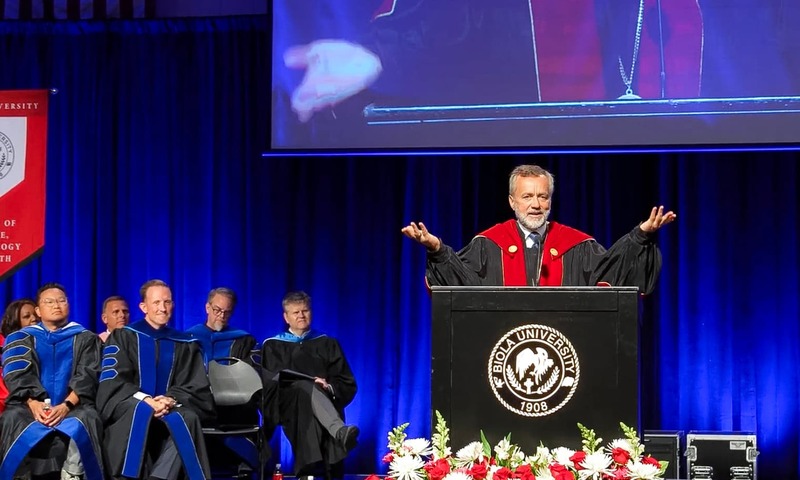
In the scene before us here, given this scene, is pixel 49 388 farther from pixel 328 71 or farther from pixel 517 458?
pixel 517 458

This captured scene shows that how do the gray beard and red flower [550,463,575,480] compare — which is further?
the gray beard

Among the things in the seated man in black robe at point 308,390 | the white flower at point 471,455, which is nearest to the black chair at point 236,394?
the seated man in black robe at point 308,390

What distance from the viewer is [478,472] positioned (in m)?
2.60

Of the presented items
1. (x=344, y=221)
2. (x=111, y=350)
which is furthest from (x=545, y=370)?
(x=344, y=221)

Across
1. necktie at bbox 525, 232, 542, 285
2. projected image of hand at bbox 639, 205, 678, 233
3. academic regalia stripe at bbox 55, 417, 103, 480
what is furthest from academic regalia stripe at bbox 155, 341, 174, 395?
projected image of hand at bbox 639, 205, 678, 233

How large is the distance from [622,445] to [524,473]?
0.23 meters

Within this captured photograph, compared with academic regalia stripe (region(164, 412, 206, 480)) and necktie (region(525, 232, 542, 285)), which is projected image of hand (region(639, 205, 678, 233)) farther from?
academic regalia stripe (region(164, 412, 206, 480))

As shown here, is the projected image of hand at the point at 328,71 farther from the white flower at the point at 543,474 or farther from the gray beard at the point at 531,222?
the white flower at the point at 543,474

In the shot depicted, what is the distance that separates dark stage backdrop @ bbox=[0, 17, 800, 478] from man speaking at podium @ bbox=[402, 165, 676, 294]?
4.58 m

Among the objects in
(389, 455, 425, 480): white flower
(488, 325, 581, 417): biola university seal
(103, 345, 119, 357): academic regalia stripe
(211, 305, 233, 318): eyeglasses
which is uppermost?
(488, 325, 581, 417): biola university seal

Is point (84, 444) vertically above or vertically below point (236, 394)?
below

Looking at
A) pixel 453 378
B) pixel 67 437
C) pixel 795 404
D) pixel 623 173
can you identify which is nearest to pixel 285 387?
pixel 67 437

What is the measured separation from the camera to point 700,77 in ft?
22.3

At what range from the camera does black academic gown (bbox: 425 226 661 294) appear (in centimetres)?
326
